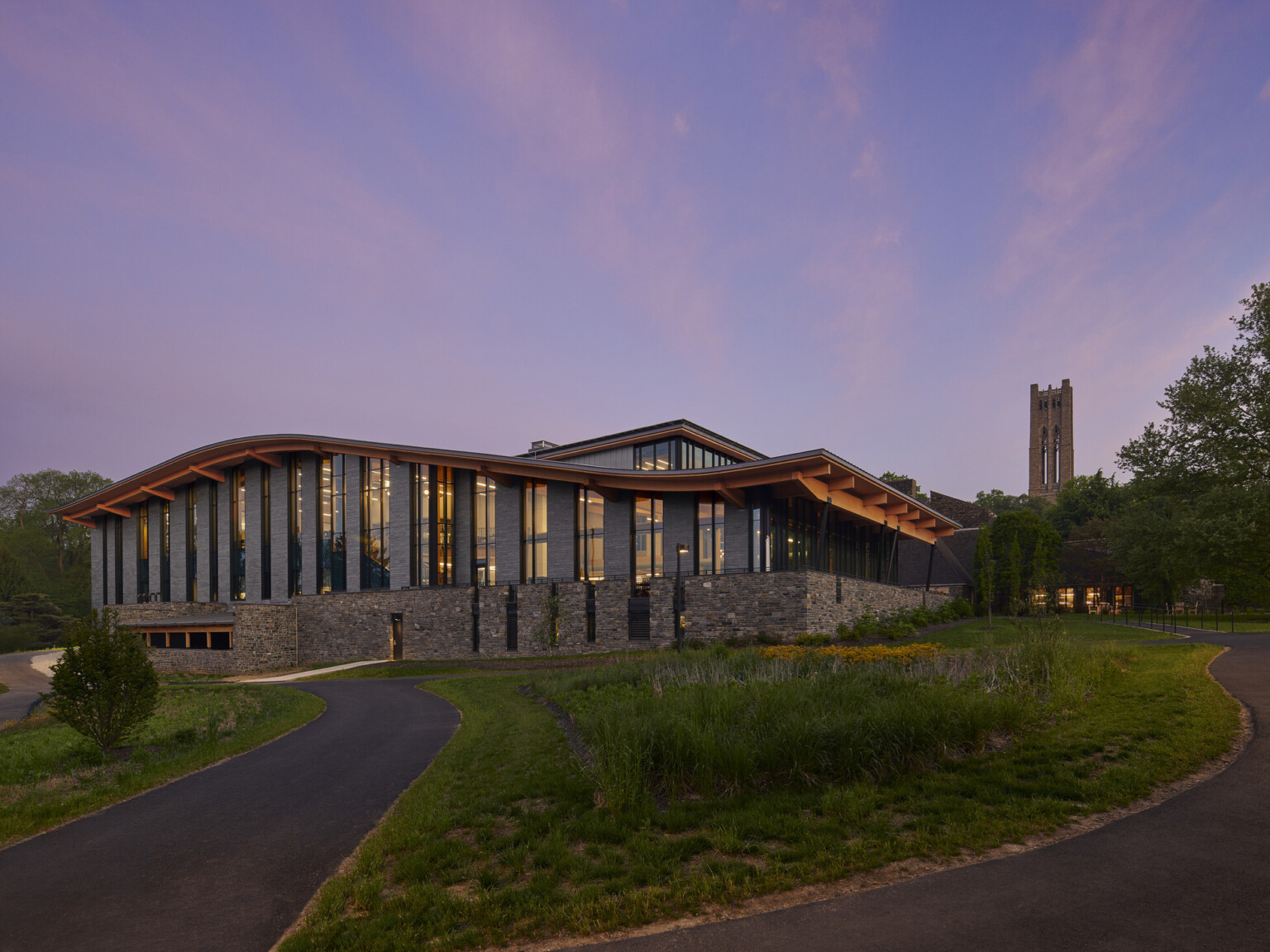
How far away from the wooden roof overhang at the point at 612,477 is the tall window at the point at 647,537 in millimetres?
1358

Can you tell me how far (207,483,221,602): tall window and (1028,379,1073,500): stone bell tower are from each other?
119489 millimetres

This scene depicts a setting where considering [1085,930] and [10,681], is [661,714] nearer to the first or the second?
[1085,930]

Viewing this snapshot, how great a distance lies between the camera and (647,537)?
35.3 meters

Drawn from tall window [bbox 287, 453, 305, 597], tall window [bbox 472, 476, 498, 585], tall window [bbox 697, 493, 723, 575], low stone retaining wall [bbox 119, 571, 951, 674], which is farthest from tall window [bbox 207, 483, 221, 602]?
tall window [bbox 697, 493, 723, 575]

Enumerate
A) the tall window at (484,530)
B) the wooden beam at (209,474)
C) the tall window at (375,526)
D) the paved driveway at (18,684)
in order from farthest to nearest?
the wooden beam at (209,474)
the tall window at (375,526)
the tall window at (484,530)
the paved driveway at (18,684)

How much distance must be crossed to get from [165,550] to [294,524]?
49.6 feet

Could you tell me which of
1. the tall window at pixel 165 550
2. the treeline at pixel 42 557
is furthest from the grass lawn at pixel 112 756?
the treeline at pixel 42 557

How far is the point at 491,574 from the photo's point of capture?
39.2 m

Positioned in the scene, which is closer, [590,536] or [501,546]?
[590,536]

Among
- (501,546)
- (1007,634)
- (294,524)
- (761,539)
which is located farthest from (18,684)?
(1007,634)

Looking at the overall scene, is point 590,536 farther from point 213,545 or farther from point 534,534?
point 213,545

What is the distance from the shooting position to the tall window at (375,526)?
4145cm

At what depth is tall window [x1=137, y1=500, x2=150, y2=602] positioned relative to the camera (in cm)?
5325

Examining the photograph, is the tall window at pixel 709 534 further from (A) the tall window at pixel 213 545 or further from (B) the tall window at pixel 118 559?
(B) the tall window at pixel 118 559
